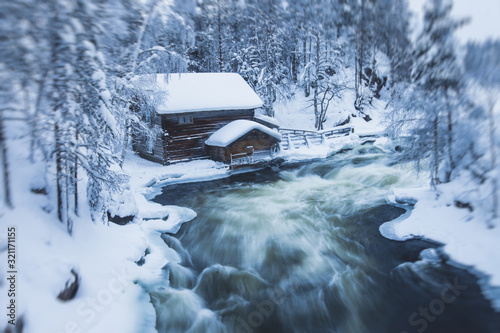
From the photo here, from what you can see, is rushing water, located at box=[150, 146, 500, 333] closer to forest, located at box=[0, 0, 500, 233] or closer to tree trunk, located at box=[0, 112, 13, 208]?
forest, located at box=[0, 0, 500, 233]

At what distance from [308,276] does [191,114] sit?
48.5ft

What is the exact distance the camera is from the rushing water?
592 cm

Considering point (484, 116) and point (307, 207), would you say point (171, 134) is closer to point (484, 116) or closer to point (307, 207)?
point (307, 207)

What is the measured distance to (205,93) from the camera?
68.2ft

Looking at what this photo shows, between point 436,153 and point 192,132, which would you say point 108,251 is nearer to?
point 436,153

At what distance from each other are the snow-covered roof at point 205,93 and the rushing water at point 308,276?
8568 mm

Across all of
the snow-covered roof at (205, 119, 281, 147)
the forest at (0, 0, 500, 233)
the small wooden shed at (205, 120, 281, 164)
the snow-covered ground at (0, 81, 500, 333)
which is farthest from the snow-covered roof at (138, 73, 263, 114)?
the snow-covered ground at (0, 81, 500, 333)

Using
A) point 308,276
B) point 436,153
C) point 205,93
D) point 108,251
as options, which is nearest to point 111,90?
point 108,251

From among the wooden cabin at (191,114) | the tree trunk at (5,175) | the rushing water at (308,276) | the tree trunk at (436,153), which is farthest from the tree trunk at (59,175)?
the wooden cabin at (191,114)

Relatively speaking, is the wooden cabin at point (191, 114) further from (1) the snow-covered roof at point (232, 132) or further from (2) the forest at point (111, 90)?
(2) the forest at point (111, 90)

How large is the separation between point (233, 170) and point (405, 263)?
39.7ft

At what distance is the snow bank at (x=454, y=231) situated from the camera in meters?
6.89

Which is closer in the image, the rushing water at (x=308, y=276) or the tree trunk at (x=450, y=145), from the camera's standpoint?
the rushing water at (x=308, y=276)

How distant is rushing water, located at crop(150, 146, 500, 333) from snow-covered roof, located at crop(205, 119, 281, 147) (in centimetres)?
639
